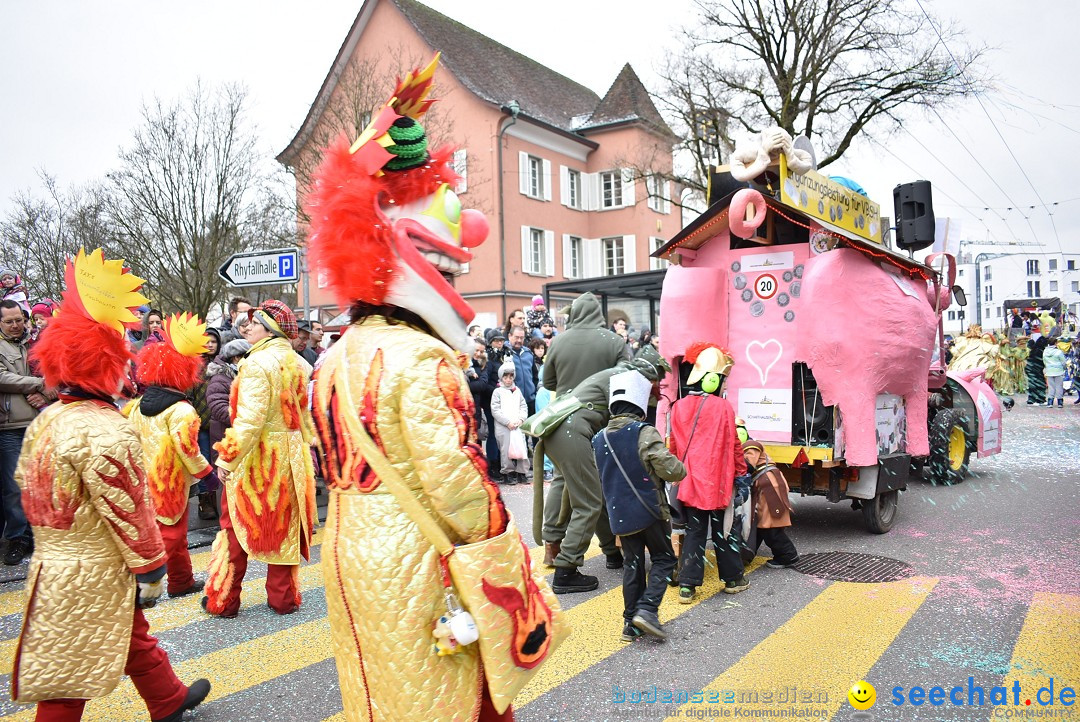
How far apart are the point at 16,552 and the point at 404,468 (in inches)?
238

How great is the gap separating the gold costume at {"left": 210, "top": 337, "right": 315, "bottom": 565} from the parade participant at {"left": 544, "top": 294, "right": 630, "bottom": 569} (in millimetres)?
1805

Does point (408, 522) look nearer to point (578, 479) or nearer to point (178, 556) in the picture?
point (578, 479)

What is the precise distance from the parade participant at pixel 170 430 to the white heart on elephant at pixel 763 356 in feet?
15.0

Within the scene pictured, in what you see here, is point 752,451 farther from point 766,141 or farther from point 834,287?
point 766,141

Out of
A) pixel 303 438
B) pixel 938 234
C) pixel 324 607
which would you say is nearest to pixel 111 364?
pixel 303 438

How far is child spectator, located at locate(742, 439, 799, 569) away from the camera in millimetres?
5715

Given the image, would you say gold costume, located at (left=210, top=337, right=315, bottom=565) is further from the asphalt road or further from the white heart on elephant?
the white heart on elephant

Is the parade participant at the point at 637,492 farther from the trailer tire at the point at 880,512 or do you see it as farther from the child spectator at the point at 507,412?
the child spectator at the point at 507,412

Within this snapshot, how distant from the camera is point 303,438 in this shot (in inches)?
200

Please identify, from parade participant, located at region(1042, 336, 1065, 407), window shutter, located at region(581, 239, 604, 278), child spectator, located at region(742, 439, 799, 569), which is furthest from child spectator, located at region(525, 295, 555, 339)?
window shutter, located at region(581, 239, 604, 278)

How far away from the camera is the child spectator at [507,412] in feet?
33.4

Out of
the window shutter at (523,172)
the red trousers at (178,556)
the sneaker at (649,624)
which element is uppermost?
the window shutter at (523,172)

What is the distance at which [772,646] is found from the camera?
4363 mm

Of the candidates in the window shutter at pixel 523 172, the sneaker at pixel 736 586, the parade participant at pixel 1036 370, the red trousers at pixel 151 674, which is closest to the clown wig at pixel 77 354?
the red trousers at pixel 151 674
